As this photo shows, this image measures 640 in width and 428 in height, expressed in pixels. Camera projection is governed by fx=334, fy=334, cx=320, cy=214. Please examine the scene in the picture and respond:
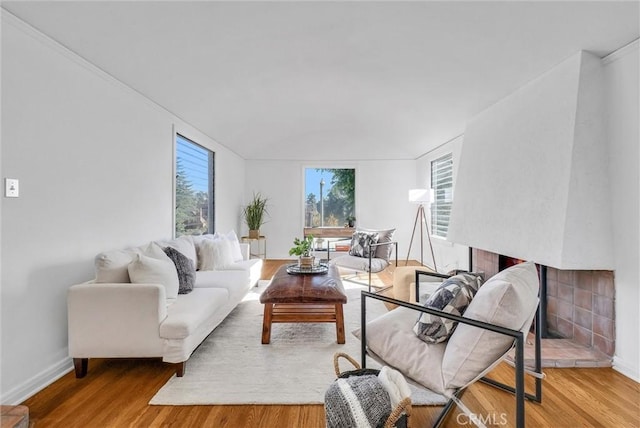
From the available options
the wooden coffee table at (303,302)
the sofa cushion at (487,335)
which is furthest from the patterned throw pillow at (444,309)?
the wooden coffee table at (303,302)

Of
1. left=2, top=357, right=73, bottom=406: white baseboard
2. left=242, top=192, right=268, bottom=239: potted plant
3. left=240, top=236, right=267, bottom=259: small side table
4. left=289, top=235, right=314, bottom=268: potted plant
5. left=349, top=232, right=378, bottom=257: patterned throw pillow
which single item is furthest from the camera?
left=240, top=236, right=267, bottom=259: small side table

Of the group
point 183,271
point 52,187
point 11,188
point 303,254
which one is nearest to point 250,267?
point 303,254

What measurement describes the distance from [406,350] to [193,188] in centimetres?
402

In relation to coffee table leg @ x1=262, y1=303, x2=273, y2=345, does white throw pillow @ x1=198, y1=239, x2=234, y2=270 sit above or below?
above

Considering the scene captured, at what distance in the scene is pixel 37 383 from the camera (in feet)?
6.98

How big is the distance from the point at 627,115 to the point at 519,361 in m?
2.06

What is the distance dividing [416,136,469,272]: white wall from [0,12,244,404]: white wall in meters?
3.83

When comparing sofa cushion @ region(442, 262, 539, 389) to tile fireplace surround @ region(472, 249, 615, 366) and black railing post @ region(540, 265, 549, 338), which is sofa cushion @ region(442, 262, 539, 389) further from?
black railing post @ region(540, 265, 549, 338)

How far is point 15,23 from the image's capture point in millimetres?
2051

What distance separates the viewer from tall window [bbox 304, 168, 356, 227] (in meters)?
7.33

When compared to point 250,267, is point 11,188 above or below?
above

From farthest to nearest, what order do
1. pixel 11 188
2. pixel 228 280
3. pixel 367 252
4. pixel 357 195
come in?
pixel 357 195, pixel 367 252, pixel 228 280, pixel 11 188

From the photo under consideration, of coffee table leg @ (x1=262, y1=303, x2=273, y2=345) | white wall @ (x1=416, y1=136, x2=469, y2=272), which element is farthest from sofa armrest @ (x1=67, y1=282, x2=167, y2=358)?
white wall @ (x1=416, y1=136, x2=469, y2=272)

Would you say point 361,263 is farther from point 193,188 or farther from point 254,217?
point 254,217
